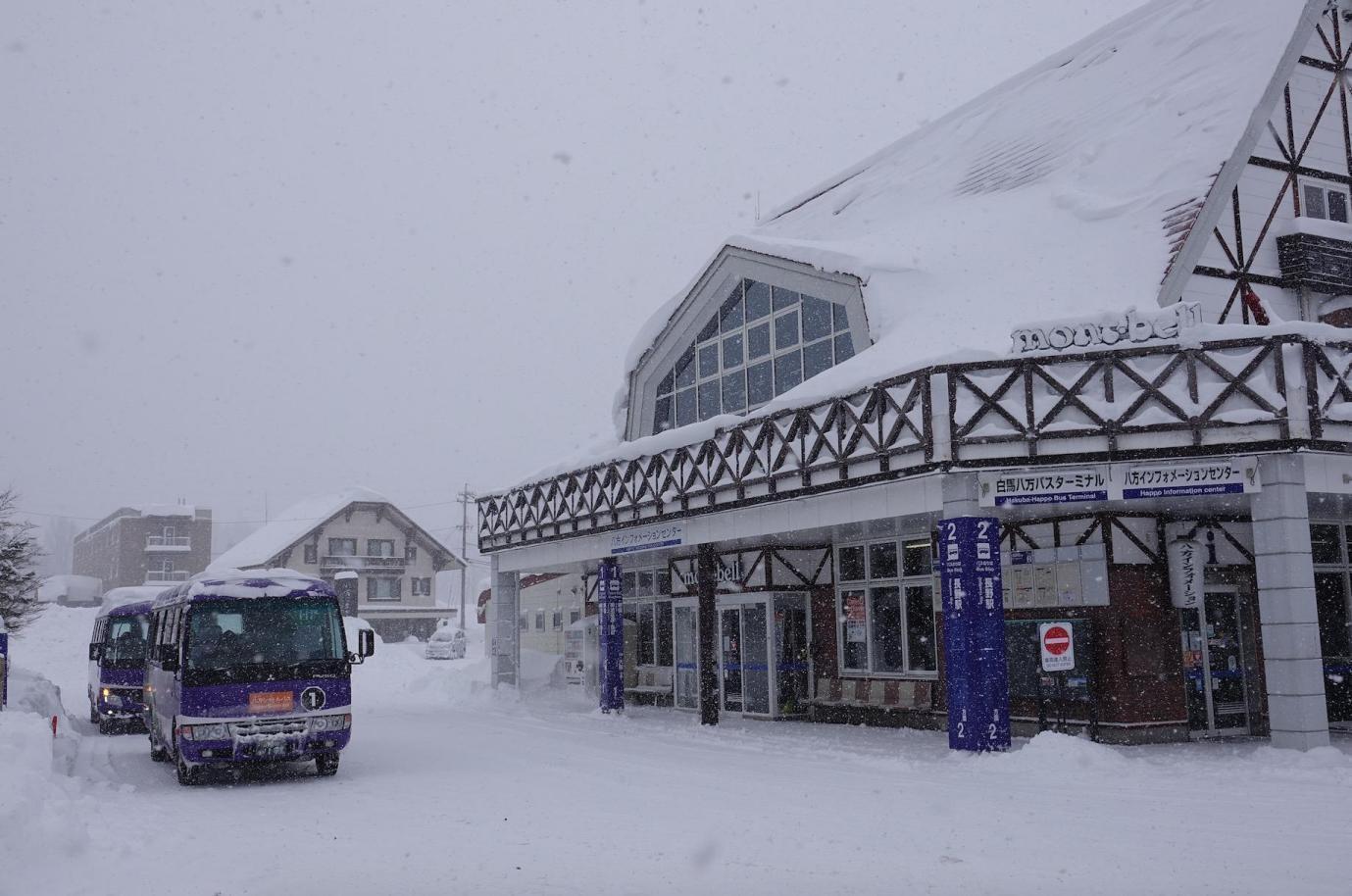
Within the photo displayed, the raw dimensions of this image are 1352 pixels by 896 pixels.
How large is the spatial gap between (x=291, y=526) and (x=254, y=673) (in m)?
55.4

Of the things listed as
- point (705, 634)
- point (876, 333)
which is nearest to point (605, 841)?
point (705, 634)

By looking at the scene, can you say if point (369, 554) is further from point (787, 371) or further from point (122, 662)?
point (787, 371)

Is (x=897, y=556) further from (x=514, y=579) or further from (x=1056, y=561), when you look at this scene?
(x=514, y=579)

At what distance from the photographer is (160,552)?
8244cm

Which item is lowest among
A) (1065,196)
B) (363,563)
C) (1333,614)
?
(1333,614)

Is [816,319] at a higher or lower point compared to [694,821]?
higher

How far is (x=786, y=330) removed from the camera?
23.9 metres

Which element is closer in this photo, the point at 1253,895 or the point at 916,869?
the point at 1253,895

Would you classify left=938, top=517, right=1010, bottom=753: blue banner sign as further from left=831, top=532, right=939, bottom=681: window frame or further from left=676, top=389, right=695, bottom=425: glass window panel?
left=676, top=389, right=695, bottom=425: glass window panel

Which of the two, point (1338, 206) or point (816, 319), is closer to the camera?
point (1338, 206)

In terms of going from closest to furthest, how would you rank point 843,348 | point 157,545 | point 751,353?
point 843,348 < point 751,353 < point 157,545

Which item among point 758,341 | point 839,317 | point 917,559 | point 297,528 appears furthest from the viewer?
point 297,528

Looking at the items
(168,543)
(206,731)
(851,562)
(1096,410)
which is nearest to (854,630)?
(851,562)

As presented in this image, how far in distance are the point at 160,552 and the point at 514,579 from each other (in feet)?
206
